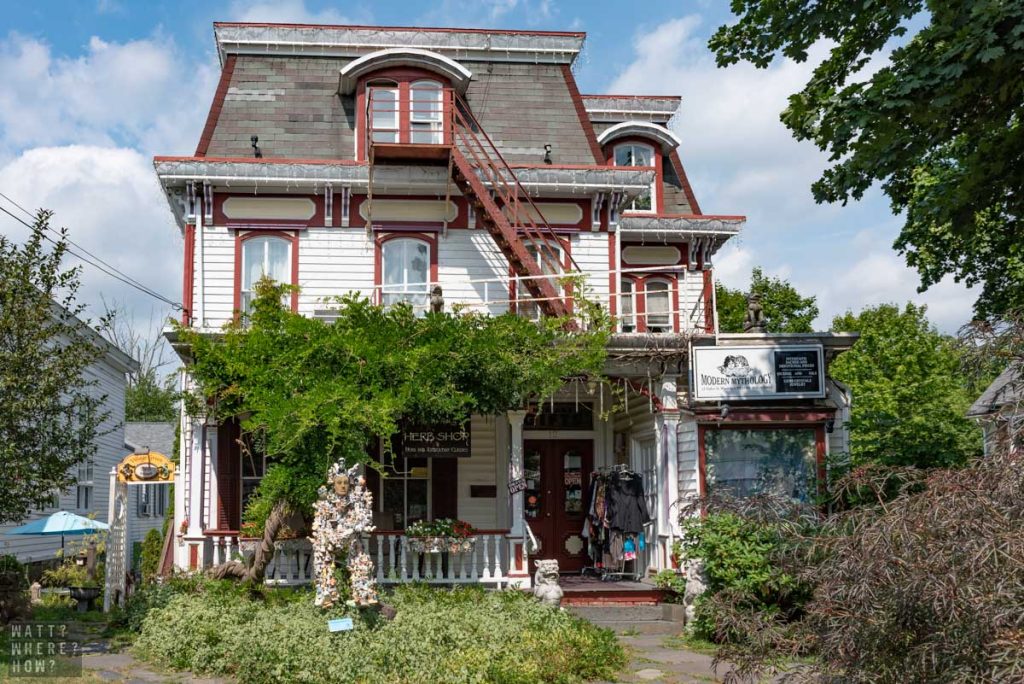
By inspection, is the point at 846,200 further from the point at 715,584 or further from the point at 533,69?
the point at 533,69

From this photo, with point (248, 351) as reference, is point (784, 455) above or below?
below

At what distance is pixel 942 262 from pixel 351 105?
47.1 feet

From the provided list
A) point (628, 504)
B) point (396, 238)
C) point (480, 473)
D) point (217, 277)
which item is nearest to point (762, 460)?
point (628, 504)

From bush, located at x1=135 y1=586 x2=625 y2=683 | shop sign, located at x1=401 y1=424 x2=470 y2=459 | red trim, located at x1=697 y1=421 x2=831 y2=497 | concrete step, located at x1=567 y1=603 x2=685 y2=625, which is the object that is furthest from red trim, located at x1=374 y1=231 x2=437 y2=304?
bush, located at x1=135 y1=586 x2=625 y2=683

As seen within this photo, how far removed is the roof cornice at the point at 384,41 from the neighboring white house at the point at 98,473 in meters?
8.64

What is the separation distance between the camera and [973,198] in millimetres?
12812

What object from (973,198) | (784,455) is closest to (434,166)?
(784,455)

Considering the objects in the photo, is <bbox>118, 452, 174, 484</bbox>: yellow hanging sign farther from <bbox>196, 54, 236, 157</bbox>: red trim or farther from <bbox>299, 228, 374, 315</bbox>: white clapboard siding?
<bbox>196, 54, 236, 157</bbox>: red trim

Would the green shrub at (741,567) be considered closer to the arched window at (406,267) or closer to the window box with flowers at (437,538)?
the window box with flowers at (437,538)

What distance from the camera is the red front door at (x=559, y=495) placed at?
18859 mm

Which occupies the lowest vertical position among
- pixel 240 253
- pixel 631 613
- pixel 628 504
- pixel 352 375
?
pixel 631 613

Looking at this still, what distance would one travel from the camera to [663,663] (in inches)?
464

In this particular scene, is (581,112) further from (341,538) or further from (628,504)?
(341,538)

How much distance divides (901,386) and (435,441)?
16526 millimetres
